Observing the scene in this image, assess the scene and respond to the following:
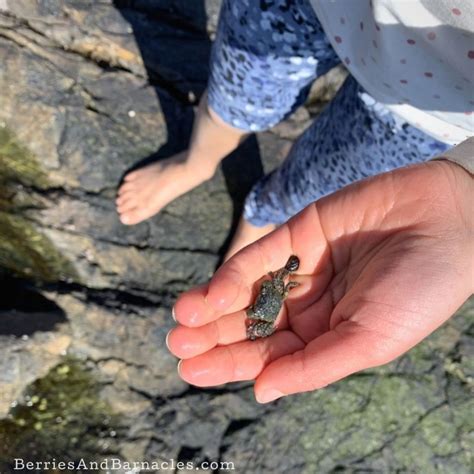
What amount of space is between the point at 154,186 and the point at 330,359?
4.73 feet

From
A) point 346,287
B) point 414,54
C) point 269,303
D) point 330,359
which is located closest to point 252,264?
point 269,303

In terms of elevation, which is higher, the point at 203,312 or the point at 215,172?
the point at 203,312

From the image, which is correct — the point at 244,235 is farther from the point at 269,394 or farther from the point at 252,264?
the point at 269,394

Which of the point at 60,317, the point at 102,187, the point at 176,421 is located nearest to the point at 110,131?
the point at 102,187

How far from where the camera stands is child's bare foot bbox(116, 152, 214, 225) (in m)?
2.49

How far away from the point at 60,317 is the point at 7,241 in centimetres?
39

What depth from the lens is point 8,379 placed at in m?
2.13

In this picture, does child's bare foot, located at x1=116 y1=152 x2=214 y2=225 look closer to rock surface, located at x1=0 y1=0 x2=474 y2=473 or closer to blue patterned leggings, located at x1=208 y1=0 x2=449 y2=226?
rock surface, located at x1=0 y1=0 x2=474 y2=473

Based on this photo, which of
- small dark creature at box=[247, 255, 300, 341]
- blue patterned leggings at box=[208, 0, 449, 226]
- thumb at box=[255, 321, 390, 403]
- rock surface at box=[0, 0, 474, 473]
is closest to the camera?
thumb at box=[255, 321, 390, 403]

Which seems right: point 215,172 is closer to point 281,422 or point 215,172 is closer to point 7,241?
point 7,241

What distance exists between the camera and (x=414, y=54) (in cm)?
127

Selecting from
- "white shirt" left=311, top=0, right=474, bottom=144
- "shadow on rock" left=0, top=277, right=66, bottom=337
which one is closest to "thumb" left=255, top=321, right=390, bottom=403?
"white shirt" left=311, top=0, right=474, bottom=144

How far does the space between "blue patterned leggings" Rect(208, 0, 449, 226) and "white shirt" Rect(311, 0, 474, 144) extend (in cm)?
17

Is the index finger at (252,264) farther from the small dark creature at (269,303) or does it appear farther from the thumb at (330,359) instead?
the thumb at (330,359)
